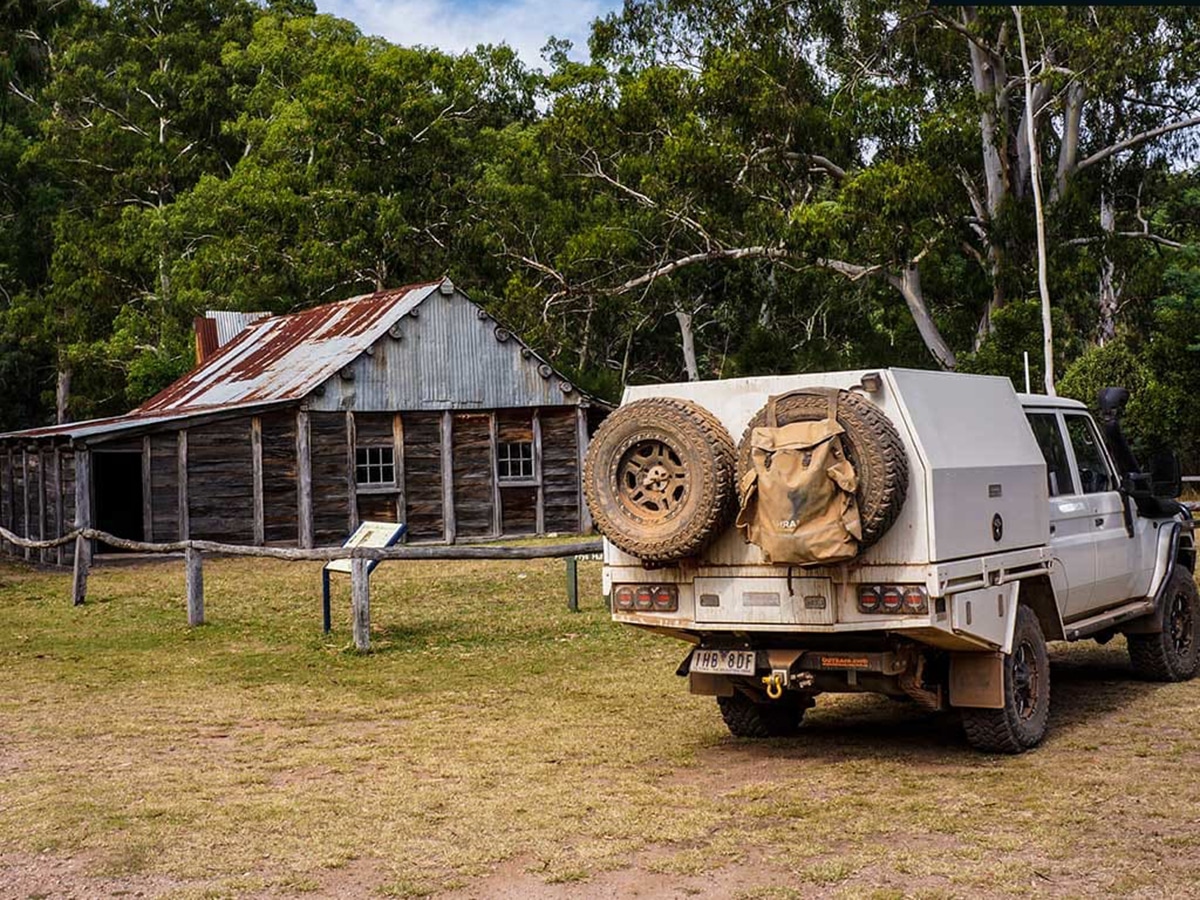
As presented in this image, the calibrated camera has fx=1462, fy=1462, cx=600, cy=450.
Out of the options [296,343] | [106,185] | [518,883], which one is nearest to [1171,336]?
[296,343]

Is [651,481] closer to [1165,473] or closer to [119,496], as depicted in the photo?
[1165,473]

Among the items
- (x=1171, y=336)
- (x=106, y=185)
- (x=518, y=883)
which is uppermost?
(x=106, y=185)

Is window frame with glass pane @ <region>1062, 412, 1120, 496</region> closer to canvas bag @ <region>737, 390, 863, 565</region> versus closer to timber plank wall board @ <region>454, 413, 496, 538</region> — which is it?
canvas bag @ <region>737, 390, 863, 565</region>

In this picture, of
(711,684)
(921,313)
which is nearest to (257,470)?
(921,313)

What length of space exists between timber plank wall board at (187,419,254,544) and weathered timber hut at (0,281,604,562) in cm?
3

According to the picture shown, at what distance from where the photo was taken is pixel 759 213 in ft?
119

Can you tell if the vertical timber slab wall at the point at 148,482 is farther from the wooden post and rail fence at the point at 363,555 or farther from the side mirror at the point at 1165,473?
the side mirror at the point at 1165,473

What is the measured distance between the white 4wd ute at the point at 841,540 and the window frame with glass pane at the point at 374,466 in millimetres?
20654

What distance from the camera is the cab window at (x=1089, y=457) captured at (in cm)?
1033

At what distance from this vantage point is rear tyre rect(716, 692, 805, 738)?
945cm

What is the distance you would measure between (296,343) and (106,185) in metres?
29.8

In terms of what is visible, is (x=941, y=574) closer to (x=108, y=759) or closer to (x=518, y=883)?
(x=518, y=883)

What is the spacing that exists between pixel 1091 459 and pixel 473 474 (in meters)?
21.2

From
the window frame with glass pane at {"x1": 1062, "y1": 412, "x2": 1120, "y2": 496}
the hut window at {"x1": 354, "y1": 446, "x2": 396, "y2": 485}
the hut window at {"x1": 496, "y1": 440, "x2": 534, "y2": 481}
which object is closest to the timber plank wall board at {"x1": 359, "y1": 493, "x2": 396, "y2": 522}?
the hut window at {"x1": 354, "y1": 446, "x2": 396, "y2": 485}
